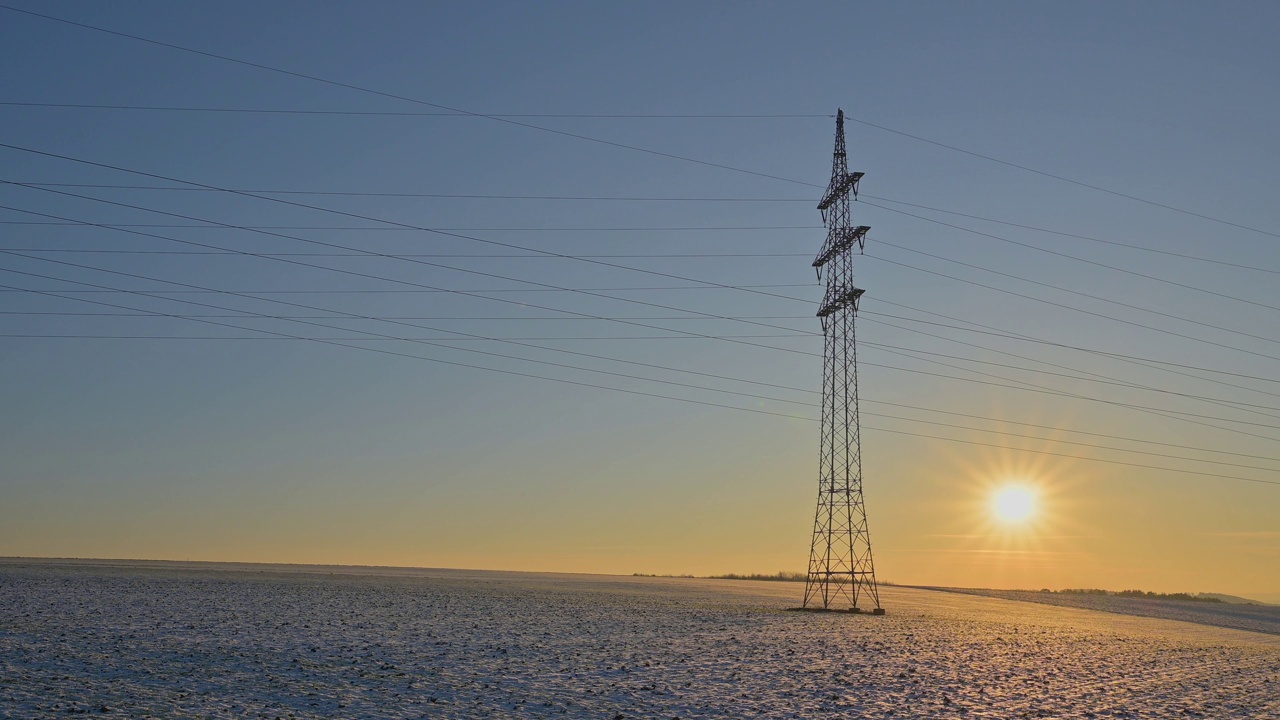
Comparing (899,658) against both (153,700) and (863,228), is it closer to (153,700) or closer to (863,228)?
(153,700)

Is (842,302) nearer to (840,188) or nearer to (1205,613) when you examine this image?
(840,188)

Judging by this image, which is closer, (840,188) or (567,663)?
(567,663)

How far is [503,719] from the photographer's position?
22.1 metres

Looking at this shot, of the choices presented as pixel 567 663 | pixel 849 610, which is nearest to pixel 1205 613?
pixel 849 610

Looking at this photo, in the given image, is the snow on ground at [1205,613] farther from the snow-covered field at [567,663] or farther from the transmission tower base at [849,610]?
the transmission tower base at [849,610]

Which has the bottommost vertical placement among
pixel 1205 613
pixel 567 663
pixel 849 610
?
pixel 567 663

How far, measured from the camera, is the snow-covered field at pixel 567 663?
78.8 ft

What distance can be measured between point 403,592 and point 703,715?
46964 millimetres

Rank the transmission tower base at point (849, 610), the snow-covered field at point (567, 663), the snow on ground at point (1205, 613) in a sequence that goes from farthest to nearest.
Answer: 1. the snow on ground at point (1205, 613)
2. the transmission tower base at point (849, 610)
3. the snow-covered field at point (567, 663)

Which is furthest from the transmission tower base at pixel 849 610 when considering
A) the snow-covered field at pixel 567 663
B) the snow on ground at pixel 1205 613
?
the snow on ground at pixel 1205 613

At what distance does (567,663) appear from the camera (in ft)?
102

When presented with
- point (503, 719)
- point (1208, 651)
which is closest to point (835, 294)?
point (1208, 651)

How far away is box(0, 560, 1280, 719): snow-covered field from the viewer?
24.0 meters

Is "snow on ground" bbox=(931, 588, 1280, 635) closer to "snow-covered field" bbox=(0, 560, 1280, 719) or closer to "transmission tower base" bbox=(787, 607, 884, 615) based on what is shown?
"snow-covered field" bbox=(0, 560, 1280, 719)
